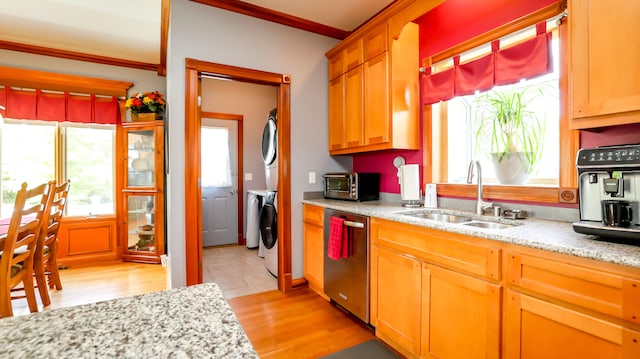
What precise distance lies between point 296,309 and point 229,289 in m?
0.82

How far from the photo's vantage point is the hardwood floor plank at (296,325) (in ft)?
6.82

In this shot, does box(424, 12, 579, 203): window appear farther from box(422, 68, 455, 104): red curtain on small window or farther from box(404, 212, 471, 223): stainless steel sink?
box(404, 212, 471, 223): stainless steel sink

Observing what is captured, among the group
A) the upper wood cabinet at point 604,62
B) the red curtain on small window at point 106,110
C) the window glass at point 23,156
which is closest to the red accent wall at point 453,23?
the upper wood cabinet at point 604,62

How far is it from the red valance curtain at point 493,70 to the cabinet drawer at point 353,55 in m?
0.64

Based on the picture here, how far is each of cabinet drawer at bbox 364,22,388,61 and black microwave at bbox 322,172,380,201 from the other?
106 centimetres

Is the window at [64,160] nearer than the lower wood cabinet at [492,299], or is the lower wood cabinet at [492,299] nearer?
the lower wood cabinet at [492,299]

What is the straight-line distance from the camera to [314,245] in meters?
2.97

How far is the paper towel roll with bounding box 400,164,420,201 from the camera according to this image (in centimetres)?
254

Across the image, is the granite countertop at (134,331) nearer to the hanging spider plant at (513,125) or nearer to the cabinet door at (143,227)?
the hanging spider plant at (513,125)

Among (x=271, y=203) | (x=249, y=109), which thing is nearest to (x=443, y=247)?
(x=271, y=203)

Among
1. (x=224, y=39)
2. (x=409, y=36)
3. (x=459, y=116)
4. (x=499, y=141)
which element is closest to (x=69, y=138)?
(x=224, y=39)

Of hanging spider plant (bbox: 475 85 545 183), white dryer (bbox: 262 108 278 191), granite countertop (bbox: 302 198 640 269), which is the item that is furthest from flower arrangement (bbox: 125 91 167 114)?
hanging spider plant (bbox: 475 85 545 183)

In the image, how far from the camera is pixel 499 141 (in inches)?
84.6

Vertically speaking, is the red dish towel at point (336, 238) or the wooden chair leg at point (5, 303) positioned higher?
the red dish towel at point (336, 238)
